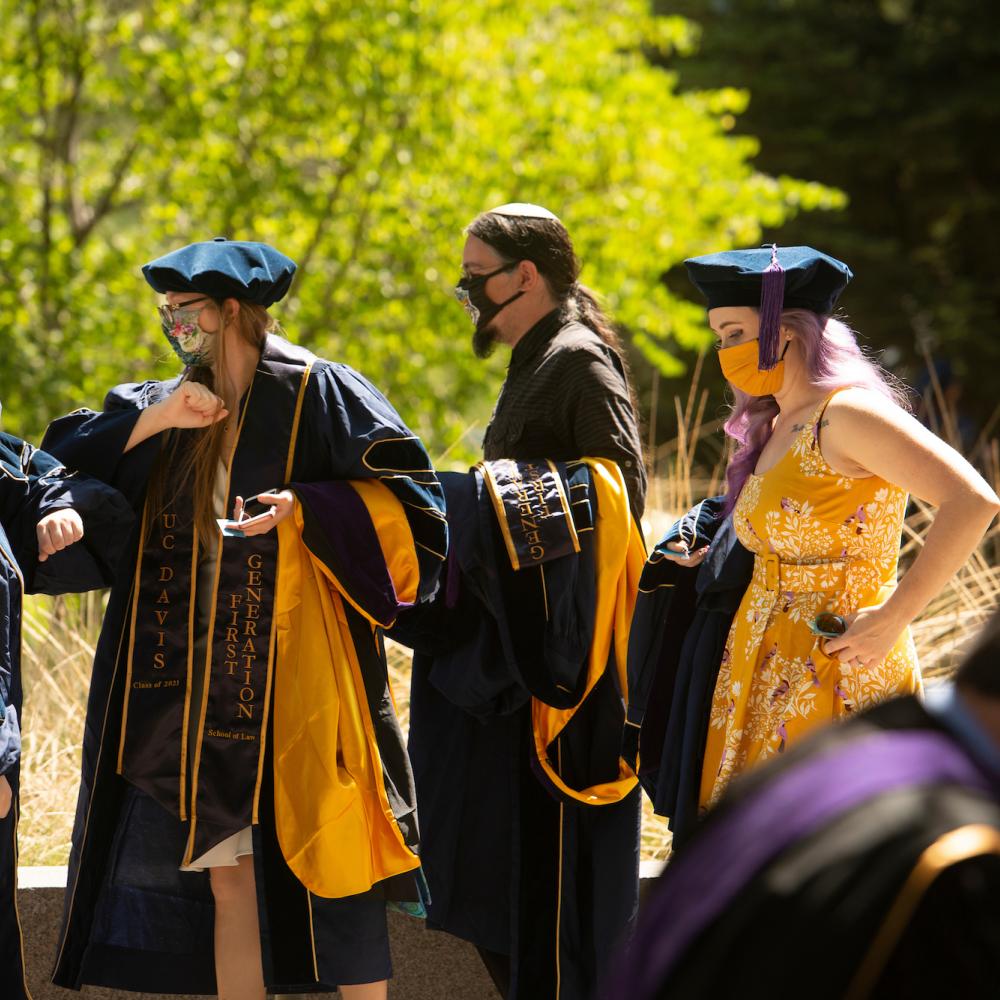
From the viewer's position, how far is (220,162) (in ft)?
28.5

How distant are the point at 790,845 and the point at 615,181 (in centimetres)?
832

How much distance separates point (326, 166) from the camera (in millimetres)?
9227

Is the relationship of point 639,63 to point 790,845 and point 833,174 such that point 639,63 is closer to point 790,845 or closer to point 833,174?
point 833,174

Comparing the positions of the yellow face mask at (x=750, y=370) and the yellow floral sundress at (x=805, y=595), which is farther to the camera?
the yellow face mask at (x=750, y=370)

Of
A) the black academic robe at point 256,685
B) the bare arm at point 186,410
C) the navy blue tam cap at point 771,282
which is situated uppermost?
the navy blue tam cap at point 771,282

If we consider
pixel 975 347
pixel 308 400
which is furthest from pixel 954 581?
pixel 975 347

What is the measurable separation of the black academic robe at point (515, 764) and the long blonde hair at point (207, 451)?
22.7 inches

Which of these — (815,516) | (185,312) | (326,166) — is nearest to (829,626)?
(815,516)

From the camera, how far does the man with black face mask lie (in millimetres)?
3658

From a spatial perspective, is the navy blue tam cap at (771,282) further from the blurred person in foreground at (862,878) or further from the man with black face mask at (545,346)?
the blurred person in foreground at (862,878)

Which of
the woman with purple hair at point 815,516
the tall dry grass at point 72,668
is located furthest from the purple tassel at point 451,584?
the tall dry grass at point 72,668

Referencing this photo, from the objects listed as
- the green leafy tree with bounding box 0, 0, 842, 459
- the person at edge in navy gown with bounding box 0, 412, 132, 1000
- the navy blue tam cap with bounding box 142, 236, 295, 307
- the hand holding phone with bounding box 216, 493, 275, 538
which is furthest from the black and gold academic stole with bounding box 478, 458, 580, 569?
the green leafy tree with bounding box 0, 0, 842, 459

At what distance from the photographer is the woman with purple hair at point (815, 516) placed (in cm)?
278

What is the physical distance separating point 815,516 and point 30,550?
66.5 inches
